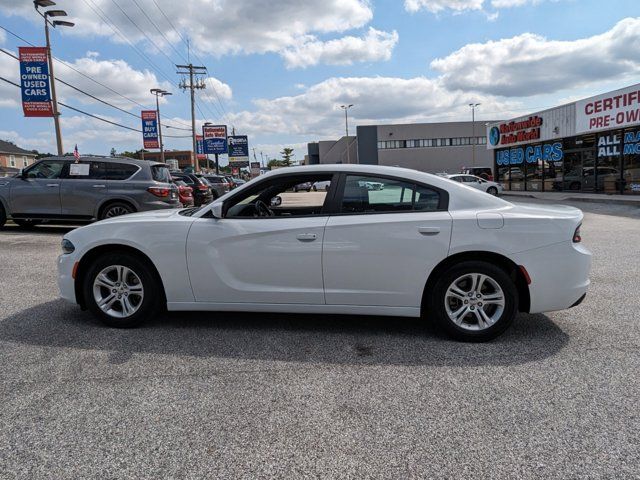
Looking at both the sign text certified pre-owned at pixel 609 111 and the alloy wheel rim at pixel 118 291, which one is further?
the sign text certified pre-owned at pixel 609 111

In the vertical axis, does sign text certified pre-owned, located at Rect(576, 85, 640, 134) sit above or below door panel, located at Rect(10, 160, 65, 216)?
above

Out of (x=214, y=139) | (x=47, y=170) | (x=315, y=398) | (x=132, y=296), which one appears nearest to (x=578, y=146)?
(x=47, y=170)

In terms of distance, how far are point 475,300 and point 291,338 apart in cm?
161

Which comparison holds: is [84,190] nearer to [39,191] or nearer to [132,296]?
[39,191]

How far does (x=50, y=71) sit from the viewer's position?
1781 centimetres

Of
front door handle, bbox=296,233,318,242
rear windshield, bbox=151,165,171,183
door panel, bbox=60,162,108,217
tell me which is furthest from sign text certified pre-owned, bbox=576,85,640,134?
front door handle, bbox=296,233,318,242

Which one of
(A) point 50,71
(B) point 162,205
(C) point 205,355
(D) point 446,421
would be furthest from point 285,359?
(A) point 50,71

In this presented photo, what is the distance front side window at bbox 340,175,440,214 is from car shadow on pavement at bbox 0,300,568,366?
1.13 metres

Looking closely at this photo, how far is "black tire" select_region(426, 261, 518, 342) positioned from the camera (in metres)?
3.99

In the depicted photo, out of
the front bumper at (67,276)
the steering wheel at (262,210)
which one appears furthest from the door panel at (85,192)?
the steering wheel at (262,210)

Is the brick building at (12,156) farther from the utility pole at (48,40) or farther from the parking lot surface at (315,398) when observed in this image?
the parking lot surface at (315,398)

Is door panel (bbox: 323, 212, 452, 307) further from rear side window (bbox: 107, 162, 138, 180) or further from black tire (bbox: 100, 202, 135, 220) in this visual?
rear side window (bbox: 107, 162, 138, 180)

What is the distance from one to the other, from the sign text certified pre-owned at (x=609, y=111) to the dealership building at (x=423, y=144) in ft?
152

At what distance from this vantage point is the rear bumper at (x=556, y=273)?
398 cm
